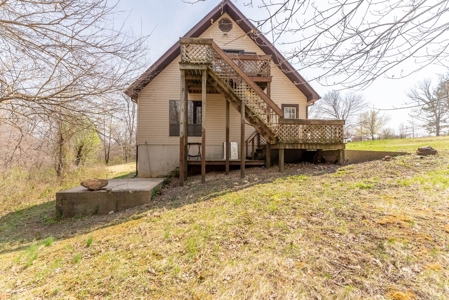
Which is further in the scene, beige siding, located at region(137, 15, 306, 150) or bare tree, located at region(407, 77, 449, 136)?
beige siding, located at region(137, 15, 306, 150)

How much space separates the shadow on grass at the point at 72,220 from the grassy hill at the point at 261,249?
6 cm

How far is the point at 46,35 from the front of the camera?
3672 mm

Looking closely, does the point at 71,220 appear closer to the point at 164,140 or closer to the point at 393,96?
the point at 164,140

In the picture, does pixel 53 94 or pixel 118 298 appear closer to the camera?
pixel 118 298

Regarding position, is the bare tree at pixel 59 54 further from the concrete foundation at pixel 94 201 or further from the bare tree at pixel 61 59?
the concrete foundation at pixel 94 201

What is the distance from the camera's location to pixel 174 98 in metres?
10.2

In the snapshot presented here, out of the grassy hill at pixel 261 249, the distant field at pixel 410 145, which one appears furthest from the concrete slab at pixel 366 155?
the grassy hill at pixel 261 249

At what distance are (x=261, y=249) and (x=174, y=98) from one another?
8.76 metres

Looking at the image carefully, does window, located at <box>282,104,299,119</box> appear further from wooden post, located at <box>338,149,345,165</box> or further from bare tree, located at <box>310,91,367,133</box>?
bare tree, located at <box>310,91,367,133</box>

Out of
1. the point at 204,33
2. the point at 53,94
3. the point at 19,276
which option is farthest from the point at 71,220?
the point at 204,33

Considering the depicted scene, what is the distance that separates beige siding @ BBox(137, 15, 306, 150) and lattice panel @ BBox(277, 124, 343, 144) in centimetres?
312

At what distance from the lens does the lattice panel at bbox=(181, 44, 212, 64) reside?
7.36 meters

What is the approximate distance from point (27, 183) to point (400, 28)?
13.6m

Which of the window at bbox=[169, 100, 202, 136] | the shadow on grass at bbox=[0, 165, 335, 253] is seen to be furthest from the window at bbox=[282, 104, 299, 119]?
the shadow on grass at bbox=[0, 165, 335, 253]
